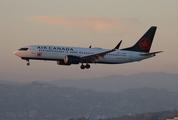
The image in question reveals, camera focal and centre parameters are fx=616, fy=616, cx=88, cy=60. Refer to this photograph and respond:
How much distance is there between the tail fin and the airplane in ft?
1.60

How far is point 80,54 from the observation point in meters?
112

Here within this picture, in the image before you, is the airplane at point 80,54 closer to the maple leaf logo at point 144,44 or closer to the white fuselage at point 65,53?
the white fuselage at point 65,53

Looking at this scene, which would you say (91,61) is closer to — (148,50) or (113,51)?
(113,51)

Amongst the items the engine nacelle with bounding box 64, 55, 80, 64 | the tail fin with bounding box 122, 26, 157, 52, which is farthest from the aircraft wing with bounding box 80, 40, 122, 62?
the tail fin with bounding box 122, 26, 157, 52

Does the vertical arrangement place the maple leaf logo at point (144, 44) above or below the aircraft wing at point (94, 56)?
below

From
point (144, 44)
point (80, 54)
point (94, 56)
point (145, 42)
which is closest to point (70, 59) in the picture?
point (80, 54)

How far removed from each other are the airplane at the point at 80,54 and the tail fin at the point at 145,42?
49 cm

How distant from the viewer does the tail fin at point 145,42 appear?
407 feet

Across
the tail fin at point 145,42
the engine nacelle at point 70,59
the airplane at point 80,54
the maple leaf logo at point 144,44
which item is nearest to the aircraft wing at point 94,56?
the airplane at point 80,54

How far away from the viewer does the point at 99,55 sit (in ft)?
363

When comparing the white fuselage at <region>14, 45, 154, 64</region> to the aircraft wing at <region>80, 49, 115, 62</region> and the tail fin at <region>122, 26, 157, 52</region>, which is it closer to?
the aircraft wing at <region>80, 49, 115, 62</region>

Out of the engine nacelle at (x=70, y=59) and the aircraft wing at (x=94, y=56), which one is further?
the aircraft wing at (x=94, y=56)

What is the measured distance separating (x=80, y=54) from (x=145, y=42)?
20.8m

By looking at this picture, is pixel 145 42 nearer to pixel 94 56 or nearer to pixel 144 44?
pixel 144 44
